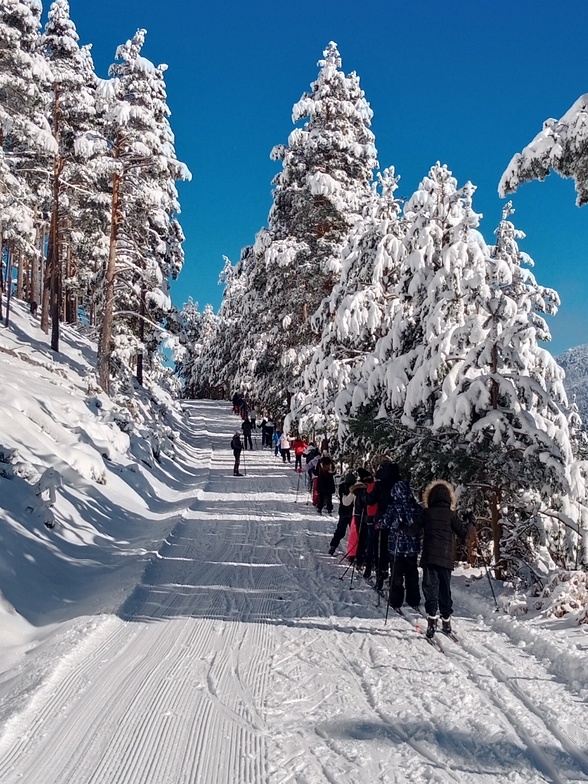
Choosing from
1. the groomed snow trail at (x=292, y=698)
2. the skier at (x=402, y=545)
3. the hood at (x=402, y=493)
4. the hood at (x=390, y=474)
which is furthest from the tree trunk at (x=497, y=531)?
the hood at (x=402, y=493)

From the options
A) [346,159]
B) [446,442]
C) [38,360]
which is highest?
[346,159]

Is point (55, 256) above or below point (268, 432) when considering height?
above

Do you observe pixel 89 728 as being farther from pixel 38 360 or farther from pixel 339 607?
pixel 38 360

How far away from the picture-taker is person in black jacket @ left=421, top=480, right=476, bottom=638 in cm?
736

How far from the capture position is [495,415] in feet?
30.6

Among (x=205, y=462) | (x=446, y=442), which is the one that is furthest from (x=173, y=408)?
(x=446, y=442)

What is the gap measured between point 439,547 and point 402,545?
2.94 feet

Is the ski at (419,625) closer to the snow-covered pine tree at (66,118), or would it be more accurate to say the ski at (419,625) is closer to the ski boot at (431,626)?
the ski boot at (431,626)

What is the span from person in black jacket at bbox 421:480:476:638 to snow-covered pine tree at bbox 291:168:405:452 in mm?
6402

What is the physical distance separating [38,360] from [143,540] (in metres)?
13.3

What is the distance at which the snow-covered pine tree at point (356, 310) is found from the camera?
53.5 feet

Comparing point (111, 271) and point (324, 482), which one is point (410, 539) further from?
point (111, 271)

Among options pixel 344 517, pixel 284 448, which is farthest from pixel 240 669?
pixel 284 448

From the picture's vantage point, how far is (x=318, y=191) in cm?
2181
